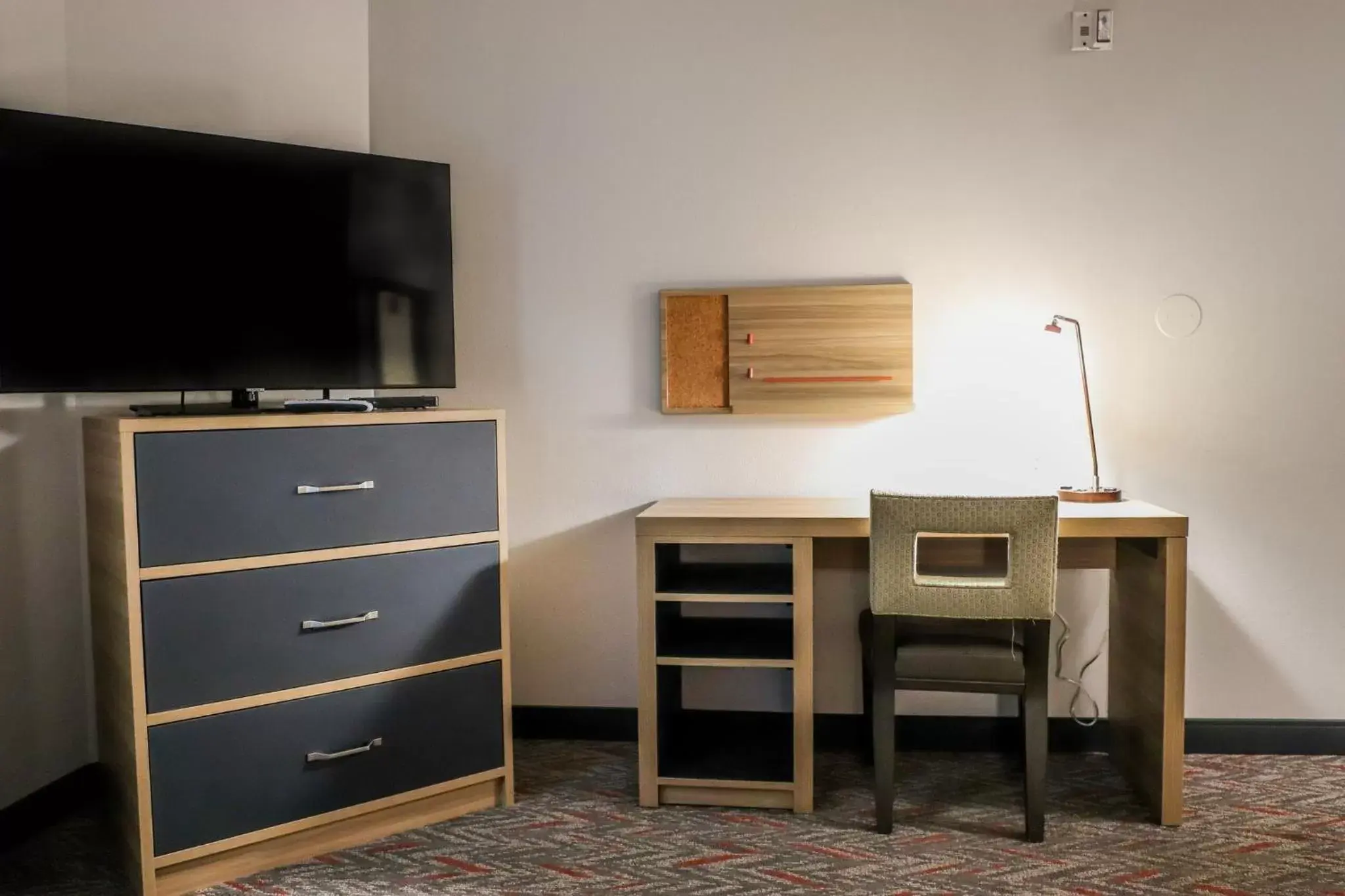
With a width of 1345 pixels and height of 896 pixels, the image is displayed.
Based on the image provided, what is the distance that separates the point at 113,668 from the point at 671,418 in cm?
157

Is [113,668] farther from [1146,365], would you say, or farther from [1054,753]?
[1146,365]

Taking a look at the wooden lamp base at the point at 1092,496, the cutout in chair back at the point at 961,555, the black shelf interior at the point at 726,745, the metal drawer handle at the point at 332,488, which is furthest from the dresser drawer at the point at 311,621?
the wooden lamp base at the point at 1092,496

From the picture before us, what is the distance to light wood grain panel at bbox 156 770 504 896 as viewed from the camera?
2.35 metres

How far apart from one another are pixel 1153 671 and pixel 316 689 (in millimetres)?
1992

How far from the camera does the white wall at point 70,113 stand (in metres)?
2.57

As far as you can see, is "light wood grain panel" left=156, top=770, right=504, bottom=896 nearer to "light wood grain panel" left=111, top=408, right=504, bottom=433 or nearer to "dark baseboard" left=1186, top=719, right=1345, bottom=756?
"light wood grain panel" left=111, top=408, right=504, bottom=433

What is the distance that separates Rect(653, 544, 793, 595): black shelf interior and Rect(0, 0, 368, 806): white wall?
1327 mm

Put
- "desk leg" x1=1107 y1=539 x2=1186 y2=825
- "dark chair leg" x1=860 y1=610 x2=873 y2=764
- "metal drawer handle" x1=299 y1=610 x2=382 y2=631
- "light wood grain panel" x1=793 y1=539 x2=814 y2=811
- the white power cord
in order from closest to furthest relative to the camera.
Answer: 1. "metal drawer handle" x1=299 y1=610 x2=382 y2=631
2. "desk leg" x1=1107 y1=539 x2=1186 y2=825
3. "light wood grain panel" x1=793 y1=539 x2=814 y2=811
4. "dark chair leg" x1=860 y1=610 x2=873 y2=764
5. the white power cord

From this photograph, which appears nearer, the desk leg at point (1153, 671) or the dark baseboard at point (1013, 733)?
the desk leg at point (1153, 671)

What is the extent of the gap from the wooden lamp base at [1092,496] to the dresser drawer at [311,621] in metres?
1.51

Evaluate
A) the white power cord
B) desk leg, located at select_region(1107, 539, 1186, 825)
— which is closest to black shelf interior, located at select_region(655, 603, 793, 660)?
the white power cord

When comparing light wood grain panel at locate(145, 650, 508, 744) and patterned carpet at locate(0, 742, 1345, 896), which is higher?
light wood grain panel at locate(145, 650, 508, 744)

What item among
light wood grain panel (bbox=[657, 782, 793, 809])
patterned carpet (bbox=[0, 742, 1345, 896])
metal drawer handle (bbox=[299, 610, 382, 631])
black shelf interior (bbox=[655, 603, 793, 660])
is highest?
metal drawer handle (bbox=[299, 610, 382, 631])

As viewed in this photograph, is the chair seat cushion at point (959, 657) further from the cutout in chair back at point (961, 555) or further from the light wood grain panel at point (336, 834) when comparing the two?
the light wood grain panel at point (336, 834)
